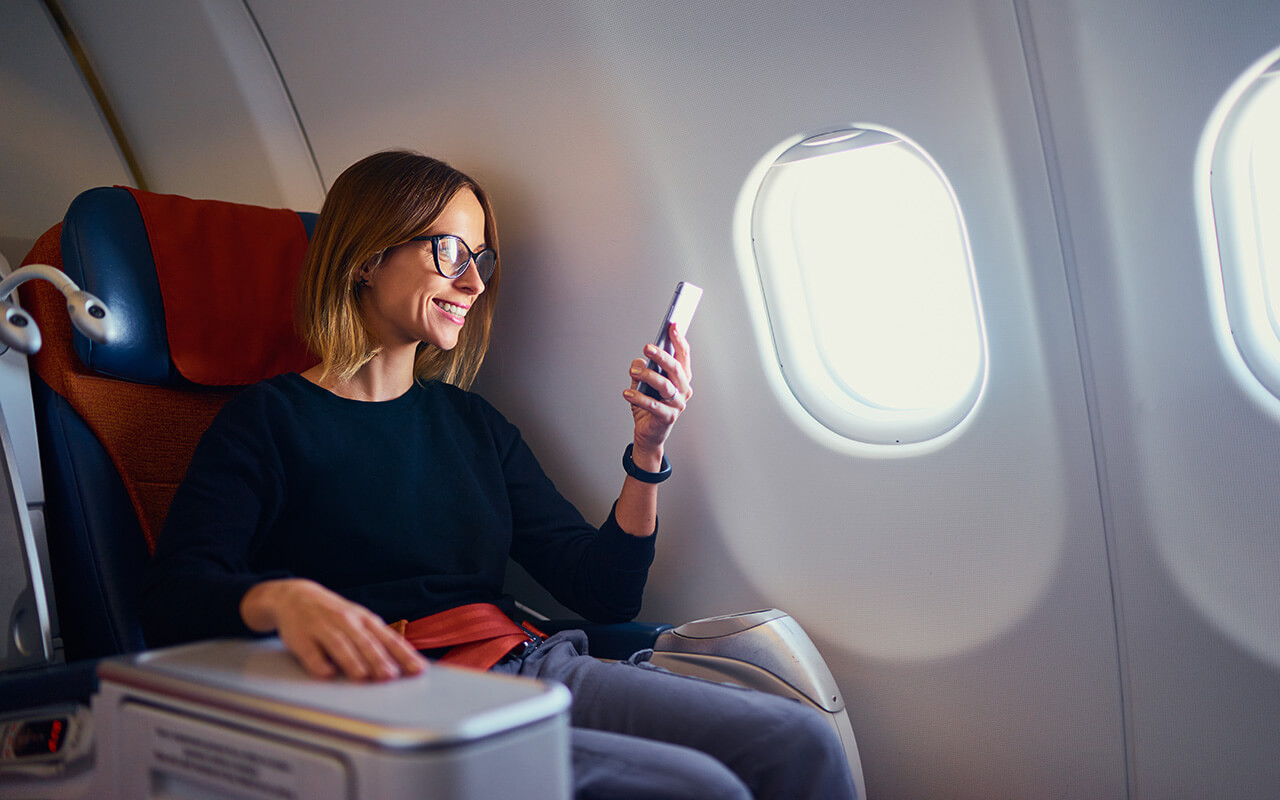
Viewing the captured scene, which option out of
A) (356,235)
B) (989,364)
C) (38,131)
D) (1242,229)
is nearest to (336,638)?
(356,235)

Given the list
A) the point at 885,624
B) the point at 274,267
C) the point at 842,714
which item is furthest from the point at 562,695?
the point at 274,267

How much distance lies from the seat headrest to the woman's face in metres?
0.21

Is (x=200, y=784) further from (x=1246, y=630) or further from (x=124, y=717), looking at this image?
A: (x=1246, y=630)

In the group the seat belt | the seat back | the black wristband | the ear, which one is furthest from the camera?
the ear

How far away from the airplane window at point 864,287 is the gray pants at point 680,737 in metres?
0.65

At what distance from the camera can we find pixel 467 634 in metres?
1.41

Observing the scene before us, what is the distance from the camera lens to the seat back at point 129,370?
149cm

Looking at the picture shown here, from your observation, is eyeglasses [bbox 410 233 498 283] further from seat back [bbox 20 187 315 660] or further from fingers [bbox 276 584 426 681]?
fingers [bbox 276 584 426 681]

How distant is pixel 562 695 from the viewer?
784mm

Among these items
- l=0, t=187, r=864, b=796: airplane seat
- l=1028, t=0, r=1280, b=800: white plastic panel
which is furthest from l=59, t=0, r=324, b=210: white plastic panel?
l=1028, t=0, r=1280, b=800: white plastic panel

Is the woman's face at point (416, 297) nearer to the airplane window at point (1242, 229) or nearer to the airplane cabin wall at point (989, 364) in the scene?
the airplane cabin wall at point (989, 364)

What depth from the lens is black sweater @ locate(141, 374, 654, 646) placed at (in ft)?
4.13

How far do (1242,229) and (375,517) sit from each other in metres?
1.50

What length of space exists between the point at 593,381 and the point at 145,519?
0.94 m
